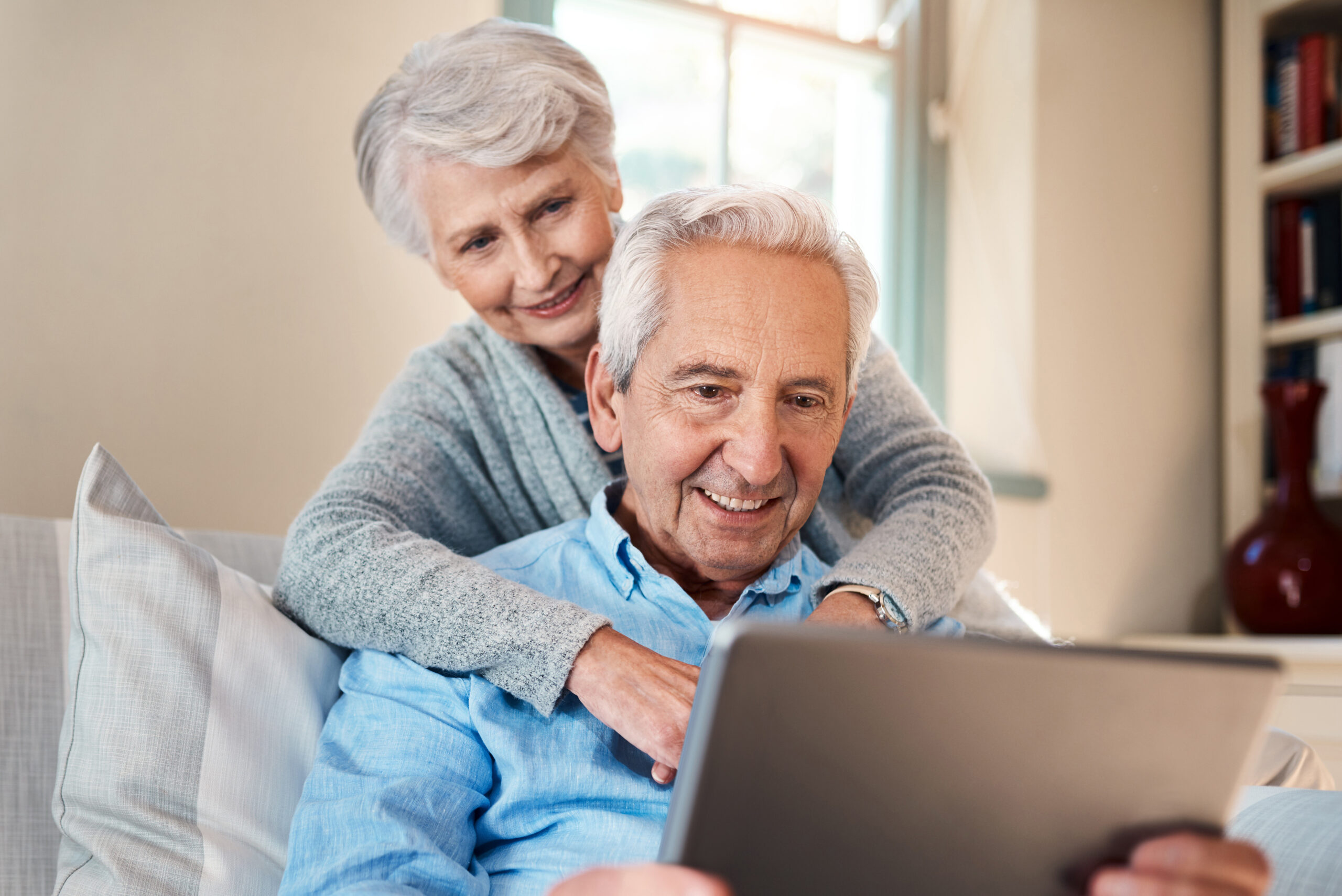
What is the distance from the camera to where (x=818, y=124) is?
290 centimetres

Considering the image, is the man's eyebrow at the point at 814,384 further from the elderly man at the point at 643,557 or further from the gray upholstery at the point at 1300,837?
the gray upholstery at the point at 1300,837

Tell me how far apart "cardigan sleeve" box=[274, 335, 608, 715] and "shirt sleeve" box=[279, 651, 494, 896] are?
38 mm

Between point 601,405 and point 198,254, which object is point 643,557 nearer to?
point 601,405

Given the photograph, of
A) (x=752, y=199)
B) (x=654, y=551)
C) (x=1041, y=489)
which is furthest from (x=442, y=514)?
(x=1041, y=489)

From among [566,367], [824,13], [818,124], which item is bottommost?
[566,367]

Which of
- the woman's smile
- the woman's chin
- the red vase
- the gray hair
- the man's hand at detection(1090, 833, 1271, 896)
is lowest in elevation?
the red vase

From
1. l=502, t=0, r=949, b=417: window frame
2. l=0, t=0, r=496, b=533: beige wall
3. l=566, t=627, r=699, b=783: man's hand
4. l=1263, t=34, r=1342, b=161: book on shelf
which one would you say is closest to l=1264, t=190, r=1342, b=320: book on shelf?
l=1263, t=34, r=1342, b=161: book on shelf

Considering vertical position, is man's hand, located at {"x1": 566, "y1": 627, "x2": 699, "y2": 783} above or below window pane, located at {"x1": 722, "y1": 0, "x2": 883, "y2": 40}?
below

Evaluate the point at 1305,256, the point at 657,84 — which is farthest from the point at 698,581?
the point at 1305,256

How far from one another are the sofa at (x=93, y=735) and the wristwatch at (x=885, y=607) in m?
0.35

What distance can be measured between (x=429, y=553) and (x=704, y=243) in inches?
17.0

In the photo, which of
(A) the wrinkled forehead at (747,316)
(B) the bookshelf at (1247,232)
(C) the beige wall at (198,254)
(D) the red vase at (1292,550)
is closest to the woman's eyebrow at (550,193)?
(A) the wrinkled forehead at (747,316)

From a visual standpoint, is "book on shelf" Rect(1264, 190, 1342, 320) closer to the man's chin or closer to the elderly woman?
the elderly woman

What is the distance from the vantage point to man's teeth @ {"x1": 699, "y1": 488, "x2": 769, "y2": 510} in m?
1.13
